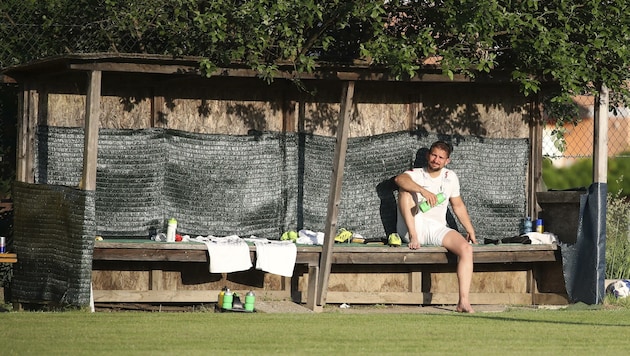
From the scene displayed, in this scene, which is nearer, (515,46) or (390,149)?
(515,46)

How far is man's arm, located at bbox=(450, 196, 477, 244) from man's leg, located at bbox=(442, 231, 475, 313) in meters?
0.51

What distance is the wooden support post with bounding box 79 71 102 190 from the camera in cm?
1386

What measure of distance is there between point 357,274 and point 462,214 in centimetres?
135

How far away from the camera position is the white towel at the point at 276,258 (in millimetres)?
14617

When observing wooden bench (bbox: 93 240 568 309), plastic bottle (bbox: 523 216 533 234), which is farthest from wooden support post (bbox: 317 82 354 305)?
plastic bottle (bbox: 523 216 533 234)

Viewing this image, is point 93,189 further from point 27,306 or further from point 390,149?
point 390,149

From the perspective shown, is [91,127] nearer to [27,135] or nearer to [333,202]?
[27,135]

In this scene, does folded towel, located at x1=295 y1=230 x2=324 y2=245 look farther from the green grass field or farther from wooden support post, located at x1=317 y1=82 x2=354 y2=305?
the green grass field

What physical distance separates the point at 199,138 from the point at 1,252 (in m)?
2.52

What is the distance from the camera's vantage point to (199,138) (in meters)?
15.5

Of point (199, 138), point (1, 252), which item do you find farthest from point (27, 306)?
point (199, 138)

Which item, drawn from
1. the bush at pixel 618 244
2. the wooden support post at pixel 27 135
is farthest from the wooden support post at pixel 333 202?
the bush at pixel 618 244

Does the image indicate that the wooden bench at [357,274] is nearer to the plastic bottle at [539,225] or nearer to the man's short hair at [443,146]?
the plastic bottle at [539,225]

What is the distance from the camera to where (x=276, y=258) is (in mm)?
14664
